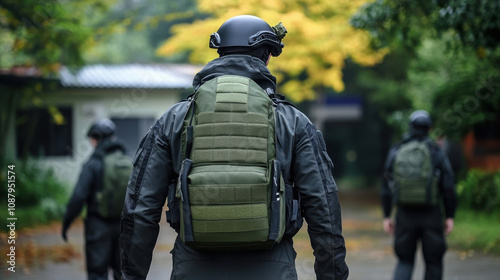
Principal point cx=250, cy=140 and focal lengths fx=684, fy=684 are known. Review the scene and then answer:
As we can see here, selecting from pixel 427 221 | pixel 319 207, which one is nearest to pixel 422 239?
pixel 427 221

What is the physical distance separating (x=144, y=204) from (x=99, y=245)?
3751 millimetres

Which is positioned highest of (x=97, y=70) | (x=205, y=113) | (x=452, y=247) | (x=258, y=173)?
(x=97, y=70)

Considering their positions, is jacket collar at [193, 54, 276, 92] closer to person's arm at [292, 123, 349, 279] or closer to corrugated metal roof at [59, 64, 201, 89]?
person's arm at [292, 123, 349, 279]

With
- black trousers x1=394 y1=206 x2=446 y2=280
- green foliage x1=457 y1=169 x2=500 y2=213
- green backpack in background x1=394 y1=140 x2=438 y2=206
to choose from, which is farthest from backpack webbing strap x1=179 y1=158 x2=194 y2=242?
green foliage x1=457 y1=169 x2=500 y2=213

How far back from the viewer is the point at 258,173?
2.70m

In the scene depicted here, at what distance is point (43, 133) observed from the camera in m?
20.5

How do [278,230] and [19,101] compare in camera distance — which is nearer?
[278,230]

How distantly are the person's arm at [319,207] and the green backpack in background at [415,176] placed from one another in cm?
393

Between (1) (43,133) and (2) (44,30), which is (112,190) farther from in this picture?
(1) (43,133)

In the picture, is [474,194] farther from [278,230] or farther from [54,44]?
[278,230]

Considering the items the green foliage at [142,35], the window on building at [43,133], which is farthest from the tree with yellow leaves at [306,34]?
the green foliage at [142,35]

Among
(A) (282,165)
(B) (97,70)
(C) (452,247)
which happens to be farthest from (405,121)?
(A) (282,165)

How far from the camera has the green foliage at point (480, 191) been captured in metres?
13.0

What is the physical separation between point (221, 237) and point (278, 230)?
24cm
